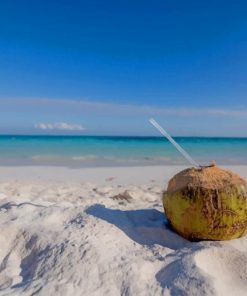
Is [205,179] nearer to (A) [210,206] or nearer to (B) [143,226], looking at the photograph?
(A) [210,206]

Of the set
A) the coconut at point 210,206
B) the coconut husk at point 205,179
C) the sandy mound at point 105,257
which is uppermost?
the coconut husk at point 205,179

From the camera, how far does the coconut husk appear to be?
2453mm

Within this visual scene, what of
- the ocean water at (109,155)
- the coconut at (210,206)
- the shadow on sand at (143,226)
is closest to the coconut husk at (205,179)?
the coconut at (210,206)

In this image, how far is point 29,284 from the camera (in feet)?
6.65

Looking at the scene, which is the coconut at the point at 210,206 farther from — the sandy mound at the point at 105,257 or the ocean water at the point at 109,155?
the ocean water at the point at 109,155

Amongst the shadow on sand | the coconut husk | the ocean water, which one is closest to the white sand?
the shadow on sand

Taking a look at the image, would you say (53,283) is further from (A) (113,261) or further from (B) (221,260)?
(B) (221,260)

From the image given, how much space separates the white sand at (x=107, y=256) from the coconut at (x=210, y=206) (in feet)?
0.31

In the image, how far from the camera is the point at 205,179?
2496mm

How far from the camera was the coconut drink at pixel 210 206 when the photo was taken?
2.38 metres

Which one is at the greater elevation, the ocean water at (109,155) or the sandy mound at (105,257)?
the sandy mound at (105,257)

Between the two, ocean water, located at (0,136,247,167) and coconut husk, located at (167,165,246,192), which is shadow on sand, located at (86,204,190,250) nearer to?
coconut husk, located at (167,165,246,192)

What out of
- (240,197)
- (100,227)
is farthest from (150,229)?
(240,197)

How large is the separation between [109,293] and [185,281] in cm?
44
